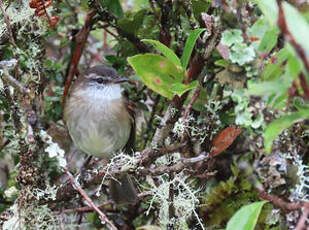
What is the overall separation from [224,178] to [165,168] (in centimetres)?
116

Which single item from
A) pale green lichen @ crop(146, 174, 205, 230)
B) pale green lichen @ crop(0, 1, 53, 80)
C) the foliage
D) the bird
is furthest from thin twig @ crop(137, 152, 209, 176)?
the bird

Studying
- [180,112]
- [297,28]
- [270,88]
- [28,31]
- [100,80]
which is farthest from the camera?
[100,80]

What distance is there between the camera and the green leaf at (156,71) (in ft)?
6.52

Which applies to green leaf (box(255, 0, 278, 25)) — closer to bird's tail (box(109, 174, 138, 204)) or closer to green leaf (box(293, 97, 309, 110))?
green leaf (box(293, 97, 309, 110))

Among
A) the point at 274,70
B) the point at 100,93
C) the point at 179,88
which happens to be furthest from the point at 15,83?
the point at 100,93

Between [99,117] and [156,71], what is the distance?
1713 millimetres

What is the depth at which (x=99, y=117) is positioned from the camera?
12.1ft

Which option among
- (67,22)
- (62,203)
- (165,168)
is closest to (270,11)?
(165,168)

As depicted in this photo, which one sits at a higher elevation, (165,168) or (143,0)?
(143,0)

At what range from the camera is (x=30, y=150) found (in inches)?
89.7

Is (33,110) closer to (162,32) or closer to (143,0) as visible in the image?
(162,32)

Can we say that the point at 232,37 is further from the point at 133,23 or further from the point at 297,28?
the point at 133,23

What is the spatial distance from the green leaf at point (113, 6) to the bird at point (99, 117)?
33.1 inches

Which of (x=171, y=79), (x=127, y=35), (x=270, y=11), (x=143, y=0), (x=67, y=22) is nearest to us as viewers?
(x=270, y=11)
